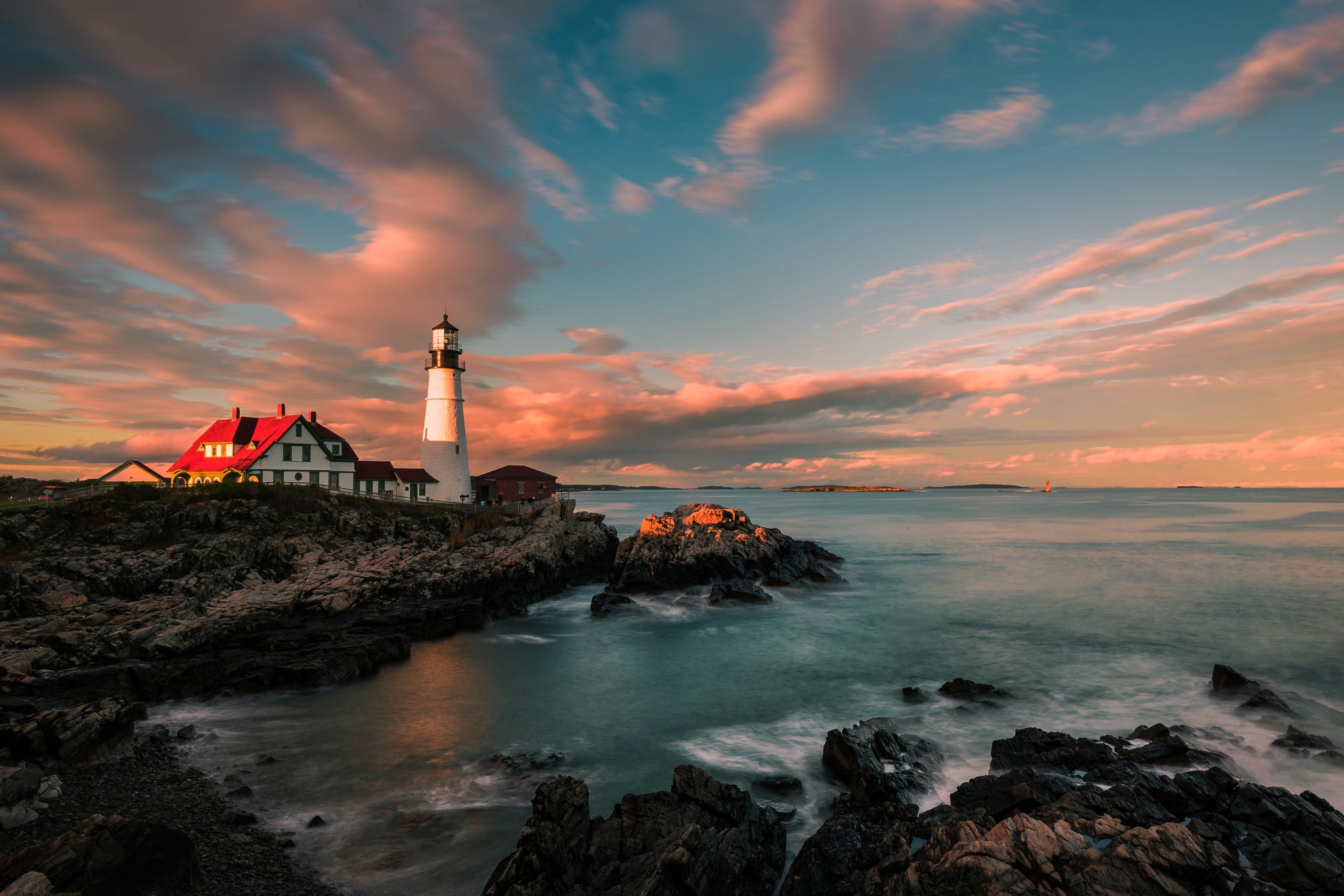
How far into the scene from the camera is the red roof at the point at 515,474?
53.8 m

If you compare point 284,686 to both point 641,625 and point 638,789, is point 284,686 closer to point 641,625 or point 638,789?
point 638,789

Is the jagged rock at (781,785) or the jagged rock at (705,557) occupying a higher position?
the jagged rock at (705,557)

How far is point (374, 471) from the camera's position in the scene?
45.7m

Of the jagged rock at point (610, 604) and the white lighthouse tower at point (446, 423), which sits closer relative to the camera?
the jagged rock at point (610, 604)

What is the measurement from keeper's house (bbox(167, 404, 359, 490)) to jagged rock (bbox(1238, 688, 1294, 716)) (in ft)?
145

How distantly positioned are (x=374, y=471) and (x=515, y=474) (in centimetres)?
1202

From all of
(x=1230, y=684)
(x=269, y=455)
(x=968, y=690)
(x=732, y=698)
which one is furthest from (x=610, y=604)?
(x=269, y=455)

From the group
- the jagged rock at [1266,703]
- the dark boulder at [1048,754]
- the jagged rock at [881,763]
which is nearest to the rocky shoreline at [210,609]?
the jagged rock at [881,763]

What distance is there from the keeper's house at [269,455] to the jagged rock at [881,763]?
37448 mm

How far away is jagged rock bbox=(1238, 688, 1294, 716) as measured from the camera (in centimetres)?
1474

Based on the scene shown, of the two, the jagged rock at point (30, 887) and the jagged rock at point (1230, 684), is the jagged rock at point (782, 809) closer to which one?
the jagged rock at point (30, 887)


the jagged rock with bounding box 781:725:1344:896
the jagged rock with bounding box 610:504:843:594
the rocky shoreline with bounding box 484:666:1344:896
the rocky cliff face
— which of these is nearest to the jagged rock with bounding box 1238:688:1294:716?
the rocky shoreline with bounding box 484:666:1344:896

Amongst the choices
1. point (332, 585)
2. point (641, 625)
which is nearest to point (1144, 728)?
point (641, 625)

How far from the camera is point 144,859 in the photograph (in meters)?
7.34
